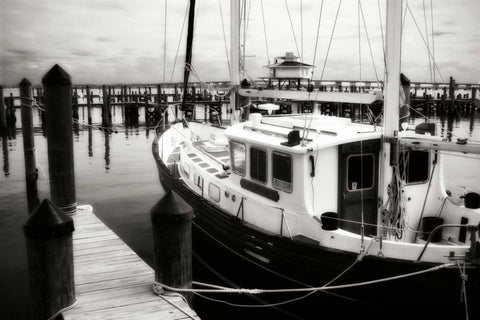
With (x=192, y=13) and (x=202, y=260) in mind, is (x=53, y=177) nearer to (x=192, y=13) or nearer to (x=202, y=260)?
(x=202, y=260)

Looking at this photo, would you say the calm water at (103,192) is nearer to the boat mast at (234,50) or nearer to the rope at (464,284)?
the rope at (464,284)

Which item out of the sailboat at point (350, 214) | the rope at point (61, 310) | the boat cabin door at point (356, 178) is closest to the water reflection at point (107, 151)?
the sailboat at point (350, 214)

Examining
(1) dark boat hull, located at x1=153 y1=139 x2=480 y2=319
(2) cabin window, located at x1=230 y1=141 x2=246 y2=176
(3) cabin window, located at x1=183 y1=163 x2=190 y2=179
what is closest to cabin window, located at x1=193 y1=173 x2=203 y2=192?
(3) cabin window, located at x1=183 y1=163 x2=190 y2=179

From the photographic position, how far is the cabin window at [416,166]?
30.9ft

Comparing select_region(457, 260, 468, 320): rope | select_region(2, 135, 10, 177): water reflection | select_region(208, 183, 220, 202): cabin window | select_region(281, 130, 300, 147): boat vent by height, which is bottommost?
select_region(2, 135, 10, 177): water reflection

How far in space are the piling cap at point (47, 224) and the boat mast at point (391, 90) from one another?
566 cm

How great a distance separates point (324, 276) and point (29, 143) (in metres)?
12.7

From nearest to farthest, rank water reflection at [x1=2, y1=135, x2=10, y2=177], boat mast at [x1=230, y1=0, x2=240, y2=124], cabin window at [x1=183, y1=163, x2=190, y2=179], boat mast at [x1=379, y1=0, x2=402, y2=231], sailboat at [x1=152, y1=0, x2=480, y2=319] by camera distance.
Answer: sailboat at [x1=152, y1=0, x2=480, y2=319], boat mast at [x1=379, y1=0, x2=402, y2=231], boat mast at [x1=230, y1=0, x2=240, y2=124], cabin window at [x1=183, y1=163, x2=190, y2=179], water reflection at [x1=2, y1=135, x2=10, y2=177]

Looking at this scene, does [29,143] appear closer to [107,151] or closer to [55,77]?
[55,77]

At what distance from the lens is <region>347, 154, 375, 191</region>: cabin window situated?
9.09 metres

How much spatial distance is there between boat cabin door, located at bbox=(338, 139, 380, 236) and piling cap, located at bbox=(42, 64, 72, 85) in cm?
518

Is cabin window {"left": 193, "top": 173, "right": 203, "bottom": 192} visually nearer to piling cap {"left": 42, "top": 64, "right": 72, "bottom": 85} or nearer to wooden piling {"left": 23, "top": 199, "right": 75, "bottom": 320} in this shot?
piling cap {"left": 42, "top": 64, "right": 72, "bottom": 85}

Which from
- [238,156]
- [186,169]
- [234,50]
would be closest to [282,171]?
[238,156]

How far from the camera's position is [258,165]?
32.9 ft
